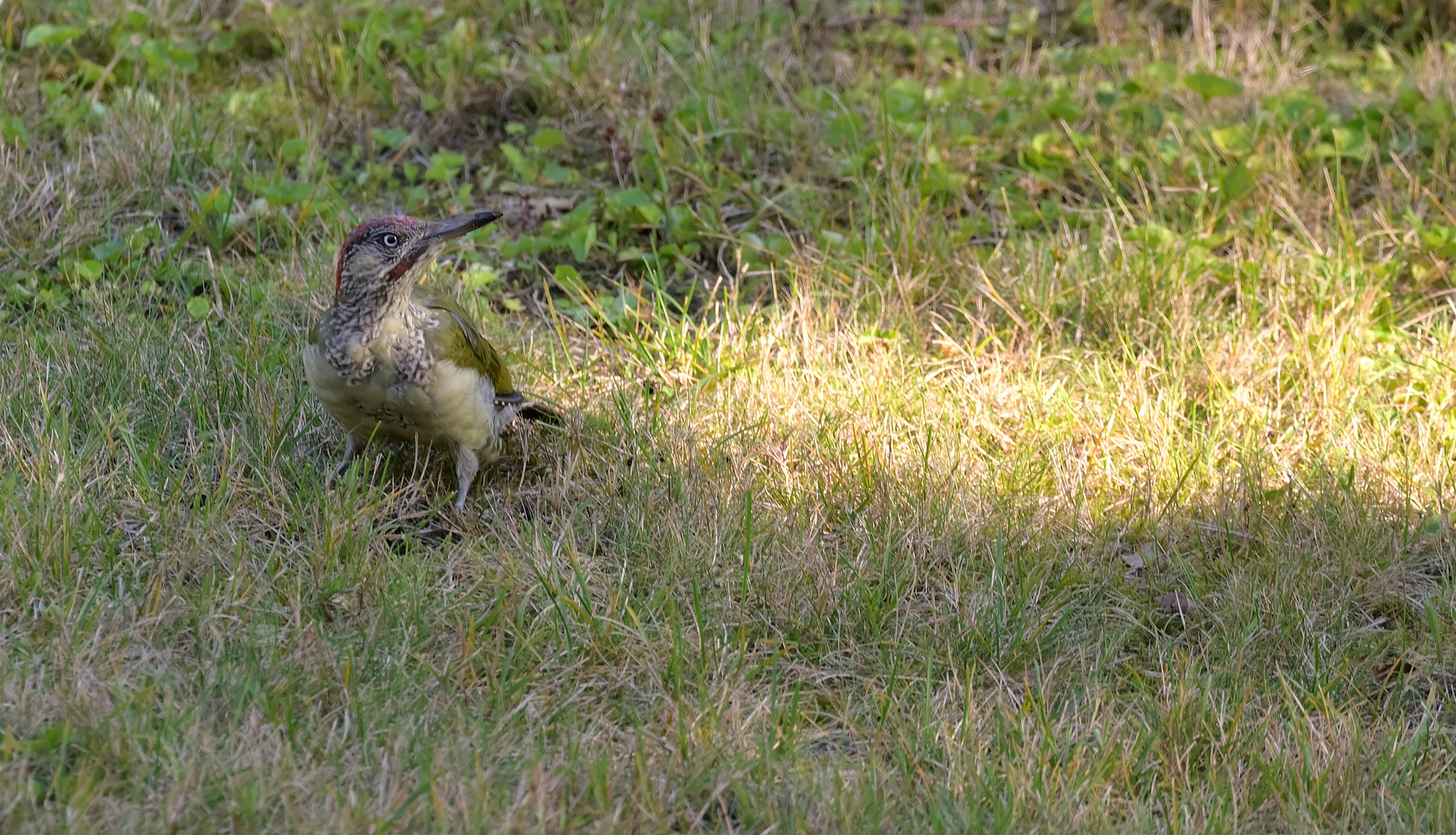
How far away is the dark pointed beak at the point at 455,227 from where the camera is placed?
407cm

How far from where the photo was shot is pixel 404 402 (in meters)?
4.11

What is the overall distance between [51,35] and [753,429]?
360cm

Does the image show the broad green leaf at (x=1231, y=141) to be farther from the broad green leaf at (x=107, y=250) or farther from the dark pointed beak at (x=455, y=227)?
the broad green leaf at (x=107, y=250)

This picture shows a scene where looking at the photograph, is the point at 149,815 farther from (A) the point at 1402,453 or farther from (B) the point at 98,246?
(A) the point at 1402,453

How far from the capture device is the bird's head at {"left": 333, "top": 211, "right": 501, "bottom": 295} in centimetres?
404

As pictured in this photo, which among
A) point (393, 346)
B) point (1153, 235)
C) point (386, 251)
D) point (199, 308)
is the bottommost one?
point (199, 308)

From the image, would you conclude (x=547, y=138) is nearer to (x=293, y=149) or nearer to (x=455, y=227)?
(x=293, y=149)

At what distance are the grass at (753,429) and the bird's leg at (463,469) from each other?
0.22 ft

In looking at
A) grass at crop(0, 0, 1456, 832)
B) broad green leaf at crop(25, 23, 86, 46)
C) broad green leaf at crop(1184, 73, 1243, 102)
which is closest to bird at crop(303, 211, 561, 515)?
grass at crop(0, 0, 1456, 832)

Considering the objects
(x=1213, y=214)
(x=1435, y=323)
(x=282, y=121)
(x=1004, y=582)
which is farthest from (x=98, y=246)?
(x=1435, y=323)

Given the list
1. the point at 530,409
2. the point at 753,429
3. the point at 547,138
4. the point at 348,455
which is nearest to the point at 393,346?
the point at 348,455

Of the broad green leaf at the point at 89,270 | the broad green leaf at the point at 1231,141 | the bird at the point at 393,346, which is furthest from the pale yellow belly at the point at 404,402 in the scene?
the broad green leaf at the point at 1231,141

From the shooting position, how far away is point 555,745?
332 cm

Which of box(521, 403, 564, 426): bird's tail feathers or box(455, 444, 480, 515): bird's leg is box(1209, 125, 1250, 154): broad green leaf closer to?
box(521, 403, 564, 426): bird's tail feathers
